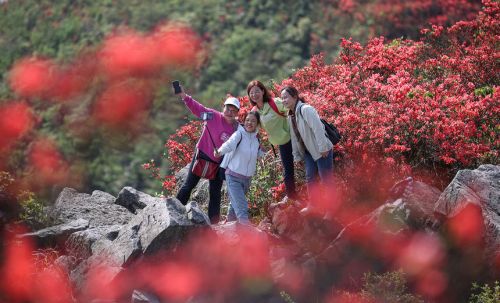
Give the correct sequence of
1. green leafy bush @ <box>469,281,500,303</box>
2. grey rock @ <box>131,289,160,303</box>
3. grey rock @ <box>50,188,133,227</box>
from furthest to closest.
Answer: grey rock @ <box>50,188,133,227</box>, grey rock @ <box>131,289,160,303</box>, green leafy bush @ <box>469,281,500,303</box>

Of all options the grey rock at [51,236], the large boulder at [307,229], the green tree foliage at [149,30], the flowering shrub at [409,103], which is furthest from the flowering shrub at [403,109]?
the green tree foliage at [149,30]

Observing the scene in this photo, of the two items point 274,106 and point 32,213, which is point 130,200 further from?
point 274,106

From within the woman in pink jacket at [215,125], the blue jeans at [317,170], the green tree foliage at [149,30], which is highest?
the woman in pink jacket at [215,125]

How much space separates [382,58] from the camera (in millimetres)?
13141

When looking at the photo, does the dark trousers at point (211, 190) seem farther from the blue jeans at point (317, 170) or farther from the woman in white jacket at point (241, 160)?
the blue jeans at point (317, 170)

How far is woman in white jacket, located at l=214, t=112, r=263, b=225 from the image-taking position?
365 inches

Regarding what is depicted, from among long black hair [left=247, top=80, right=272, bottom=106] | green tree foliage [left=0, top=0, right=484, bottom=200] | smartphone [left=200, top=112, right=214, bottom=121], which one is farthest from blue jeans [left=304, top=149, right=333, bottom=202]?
green tree foliage [left=0, top=0, right=484, bottom=200]

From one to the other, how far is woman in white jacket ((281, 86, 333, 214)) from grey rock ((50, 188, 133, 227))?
11.8 ft

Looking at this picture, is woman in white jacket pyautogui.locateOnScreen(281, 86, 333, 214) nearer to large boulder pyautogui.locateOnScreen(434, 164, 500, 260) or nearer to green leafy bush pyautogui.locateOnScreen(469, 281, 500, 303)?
large boulder pyautogui.locateOnScreen(434, 164, 500, 260)

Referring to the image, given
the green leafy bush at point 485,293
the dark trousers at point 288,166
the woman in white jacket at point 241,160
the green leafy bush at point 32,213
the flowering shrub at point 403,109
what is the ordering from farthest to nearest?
the green leafy bush at point 32,213
the flowering shrub at point 403,109
the dark trousers at point 288,166
the woman in white jacket at point 241,160
the green leafy bush at point 485,293

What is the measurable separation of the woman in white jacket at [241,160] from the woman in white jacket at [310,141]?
18.4 inches

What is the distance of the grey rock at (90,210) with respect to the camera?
463 inches

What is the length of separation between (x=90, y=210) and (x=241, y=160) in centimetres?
374

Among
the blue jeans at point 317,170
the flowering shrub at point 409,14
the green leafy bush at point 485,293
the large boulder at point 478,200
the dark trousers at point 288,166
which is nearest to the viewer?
the green leafy bush at point 485,293
